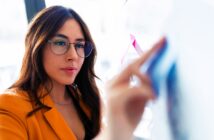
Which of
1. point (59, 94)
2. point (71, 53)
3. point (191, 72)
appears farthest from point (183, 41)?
point (59, 94)

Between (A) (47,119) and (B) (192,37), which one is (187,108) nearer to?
(B) (192,37)

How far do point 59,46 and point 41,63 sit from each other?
119mm

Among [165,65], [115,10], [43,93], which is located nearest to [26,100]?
[43,93]

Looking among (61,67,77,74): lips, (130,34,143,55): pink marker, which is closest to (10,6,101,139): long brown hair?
(61,67,77,74): lips

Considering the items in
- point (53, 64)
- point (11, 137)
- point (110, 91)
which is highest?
point (110, 91)

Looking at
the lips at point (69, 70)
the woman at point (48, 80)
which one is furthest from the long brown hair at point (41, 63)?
the lips at point (69, 70)

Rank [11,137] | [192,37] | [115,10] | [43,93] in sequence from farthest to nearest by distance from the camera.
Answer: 1. [43,93]
2. [11,137]
3. [115,10]
4. [192,37]

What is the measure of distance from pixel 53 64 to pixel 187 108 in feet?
2.15

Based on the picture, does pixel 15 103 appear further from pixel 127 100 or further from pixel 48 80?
pixel 127 100

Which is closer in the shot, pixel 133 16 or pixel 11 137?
pixel 133 16

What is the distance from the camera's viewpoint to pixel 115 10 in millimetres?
406

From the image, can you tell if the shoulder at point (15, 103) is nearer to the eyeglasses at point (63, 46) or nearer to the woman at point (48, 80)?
the woman at point (48, 80)

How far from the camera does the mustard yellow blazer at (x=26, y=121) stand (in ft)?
2.69

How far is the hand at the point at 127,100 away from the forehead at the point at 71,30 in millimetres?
582
